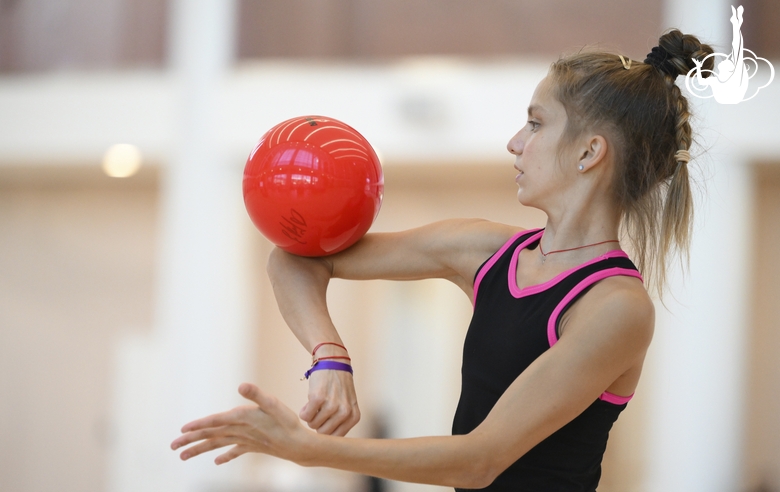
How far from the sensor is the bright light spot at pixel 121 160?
215 inches

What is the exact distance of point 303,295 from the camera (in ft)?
4.89

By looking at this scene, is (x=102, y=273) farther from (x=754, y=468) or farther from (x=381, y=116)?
(x=754, y=468)

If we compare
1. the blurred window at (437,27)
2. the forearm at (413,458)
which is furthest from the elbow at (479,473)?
the blurred window at (437,27)

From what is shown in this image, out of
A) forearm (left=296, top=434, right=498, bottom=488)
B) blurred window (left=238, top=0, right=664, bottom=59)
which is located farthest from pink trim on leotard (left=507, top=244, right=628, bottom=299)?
blurred window (left=238, top=0, right=664, bottom=59)

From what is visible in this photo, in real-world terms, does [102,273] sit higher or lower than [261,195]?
higher

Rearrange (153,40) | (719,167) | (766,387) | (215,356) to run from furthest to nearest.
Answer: (153,40) < (215,356) < (766,387) < (719,167)

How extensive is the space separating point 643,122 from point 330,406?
0.69m

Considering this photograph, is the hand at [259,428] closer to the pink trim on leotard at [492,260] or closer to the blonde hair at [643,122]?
the pink trim on leotard at [492,260]

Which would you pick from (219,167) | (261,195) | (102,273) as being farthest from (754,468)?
(102,273)

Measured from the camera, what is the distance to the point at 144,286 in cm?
604

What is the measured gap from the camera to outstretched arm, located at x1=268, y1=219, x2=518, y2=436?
147 centimetres

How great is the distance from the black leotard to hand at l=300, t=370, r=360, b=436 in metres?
0.19

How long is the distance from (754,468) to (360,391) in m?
2.52

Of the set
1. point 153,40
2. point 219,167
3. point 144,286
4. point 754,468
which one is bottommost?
point 754,468
